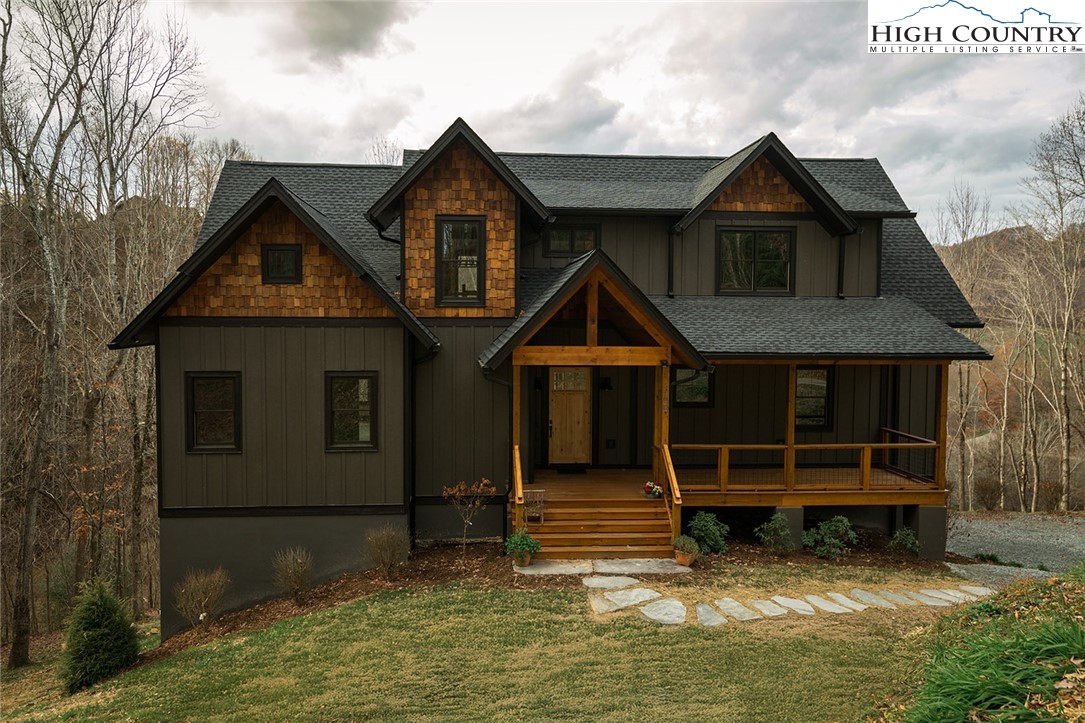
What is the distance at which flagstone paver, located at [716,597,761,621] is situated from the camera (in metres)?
8.88

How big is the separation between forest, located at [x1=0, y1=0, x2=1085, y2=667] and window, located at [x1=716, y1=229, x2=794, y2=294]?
14248 mm

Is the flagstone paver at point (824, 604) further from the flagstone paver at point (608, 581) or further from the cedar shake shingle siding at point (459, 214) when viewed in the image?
the cedar shake shingle siding at point (459, 214)

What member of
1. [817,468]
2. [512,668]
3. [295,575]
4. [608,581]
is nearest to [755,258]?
[817,468]

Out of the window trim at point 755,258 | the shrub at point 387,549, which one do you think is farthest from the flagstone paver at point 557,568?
the window trim at point 755,258

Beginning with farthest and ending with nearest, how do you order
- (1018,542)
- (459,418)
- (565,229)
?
1. (1018,542)
2. (565,229)
3. (459,418)

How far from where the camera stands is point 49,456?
735 inches

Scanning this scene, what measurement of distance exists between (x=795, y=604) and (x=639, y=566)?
246cm

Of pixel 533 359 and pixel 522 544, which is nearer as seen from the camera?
pixel 522 544

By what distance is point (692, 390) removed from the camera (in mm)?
14344

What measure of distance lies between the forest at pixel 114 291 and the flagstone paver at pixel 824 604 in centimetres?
1413

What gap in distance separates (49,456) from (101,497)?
84.5 inches

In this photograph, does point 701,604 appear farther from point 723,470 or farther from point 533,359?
point 533,359

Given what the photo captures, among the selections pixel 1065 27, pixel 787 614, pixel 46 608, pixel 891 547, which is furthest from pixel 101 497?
pixel 1065 27

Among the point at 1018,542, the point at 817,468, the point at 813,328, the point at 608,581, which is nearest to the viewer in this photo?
the point at 608,581
